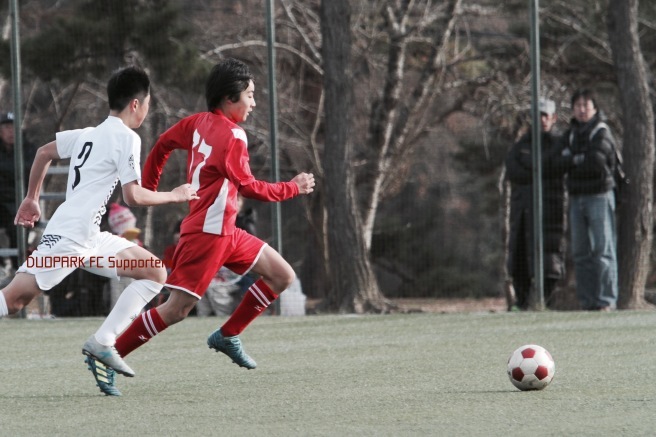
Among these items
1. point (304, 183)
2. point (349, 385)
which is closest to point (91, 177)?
point (304, 183)

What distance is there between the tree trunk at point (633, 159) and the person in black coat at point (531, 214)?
0.88 m

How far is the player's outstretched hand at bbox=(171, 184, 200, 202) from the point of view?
5.21 metres

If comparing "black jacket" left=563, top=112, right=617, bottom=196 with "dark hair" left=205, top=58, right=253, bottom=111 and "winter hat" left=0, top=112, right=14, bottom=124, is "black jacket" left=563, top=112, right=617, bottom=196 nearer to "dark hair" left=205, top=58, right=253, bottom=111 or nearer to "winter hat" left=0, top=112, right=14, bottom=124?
"dark hair" left=205, top=58, right=253, bottom=111

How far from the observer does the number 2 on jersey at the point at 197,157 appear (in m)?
5.72

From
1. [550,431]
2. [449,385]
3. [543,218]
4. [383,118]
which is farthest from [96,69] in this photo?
[550,431]

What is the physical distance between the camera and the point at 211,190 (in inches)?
225

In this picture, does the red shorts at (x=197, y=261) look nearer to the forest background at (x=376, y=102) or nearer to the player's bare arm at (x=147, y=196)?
the player's bare arm at (x=147, y=196)

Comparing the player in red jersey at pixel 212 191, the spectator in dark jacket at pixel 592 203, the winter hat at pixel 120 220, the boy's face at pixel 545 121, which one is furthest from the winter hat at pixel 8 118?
the player in red jersey at pixel 212 191

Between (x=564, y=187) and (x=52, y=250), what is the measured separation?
6.36 metres

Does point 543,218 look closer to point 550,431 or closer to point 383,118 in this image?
point 383,118

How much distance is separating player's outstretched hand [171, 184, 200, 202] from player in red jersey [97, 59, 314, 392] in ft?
0.91

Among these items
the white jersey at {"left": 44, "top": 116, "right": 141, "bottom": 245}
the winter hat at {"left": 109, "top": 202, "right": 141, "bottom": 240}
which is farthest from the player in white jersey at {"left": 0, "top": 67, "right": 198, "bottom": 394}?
the winter hat at {"left": 109, "top": 202, "right": 141, "bottom": 240}

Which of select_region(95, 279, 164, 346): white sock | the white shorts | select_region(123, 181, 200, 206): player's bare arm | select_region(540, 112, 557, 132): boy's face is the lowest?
select_region(95, 279, 164, 346): white sock

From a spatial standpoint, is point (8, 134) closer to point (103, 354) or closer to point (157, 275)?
point (157, 275)
